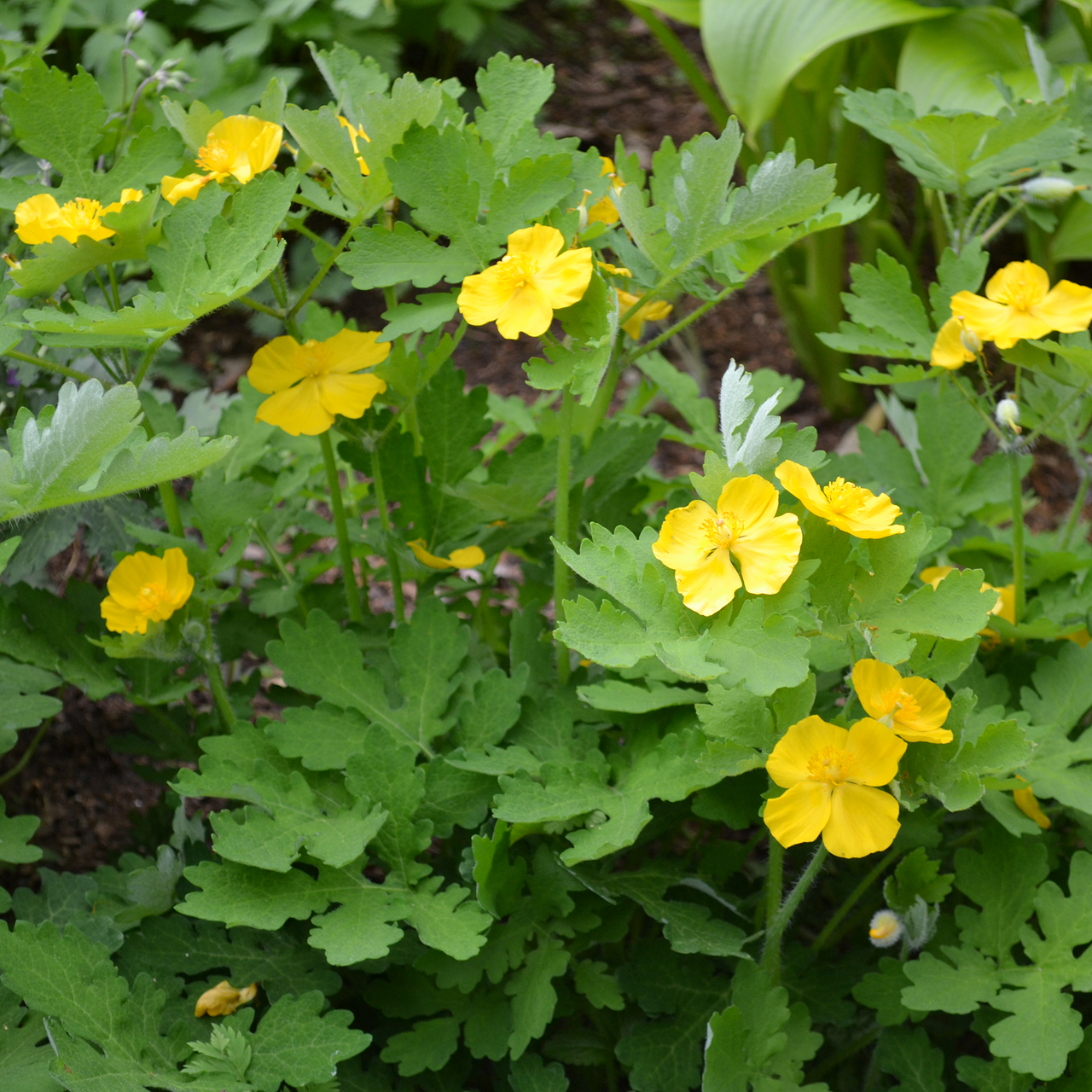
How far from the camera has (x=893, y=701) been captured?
2.65ft

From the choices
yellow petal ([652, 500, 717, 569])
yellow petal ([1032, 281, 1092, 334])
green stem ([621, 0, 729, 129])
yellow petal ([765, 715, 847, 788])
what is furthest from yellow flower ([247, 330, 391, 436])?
green stem ([621, 0, 729, 129])

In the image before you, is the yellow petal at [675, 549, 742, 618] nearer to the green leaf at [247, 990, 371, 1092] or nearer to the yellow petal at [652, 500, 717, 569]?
the yellow petal at [652, 500, 717, 569]

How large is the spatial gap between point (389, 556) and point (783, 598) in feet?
1.93

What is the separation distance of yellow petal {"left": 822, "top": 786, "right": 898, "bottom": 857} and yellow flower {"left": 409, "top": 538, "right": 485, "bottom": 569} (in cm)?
55

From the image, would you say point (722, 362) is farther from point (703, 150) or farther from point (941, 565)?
point (703, 150)

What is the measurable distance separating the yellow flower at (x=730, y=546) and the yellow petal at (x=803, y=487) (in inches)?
0.7

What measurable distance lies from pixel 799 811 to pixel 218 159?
817mm

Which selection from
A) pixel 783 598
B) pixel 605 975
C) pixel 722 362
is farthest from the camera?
pixel 722 362

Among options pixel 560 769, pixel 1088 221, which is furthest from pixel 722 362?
pixel 560 769

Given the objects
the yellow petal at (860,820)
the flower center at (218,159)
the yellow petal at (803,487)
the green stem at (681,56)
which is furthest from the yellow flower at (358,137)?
the green stem at (681,56)

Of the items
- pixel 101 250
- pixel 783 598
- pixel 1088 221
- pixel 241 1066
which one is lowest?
pixel 1088 221

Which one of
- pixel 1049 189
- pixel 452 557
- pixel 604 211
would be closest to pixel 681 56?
pixel 1049 189

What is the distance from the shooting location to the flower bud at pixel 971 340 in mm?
1061

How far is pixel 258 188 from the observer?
3.16ft
